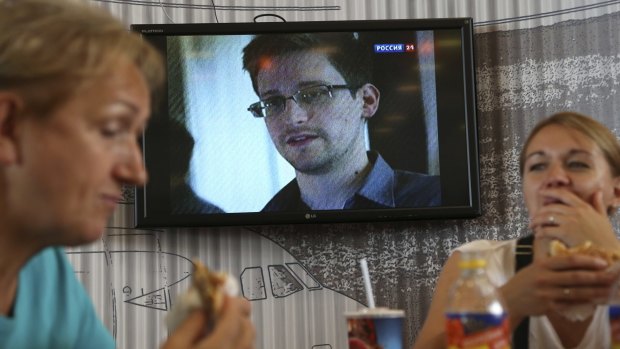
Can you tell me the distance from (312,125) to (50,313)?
6.05 ft

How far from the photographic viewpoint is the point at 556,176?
5.51 feet

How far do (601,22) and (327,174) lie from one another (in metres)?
1.14

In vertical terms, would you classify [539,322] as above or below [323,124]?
below

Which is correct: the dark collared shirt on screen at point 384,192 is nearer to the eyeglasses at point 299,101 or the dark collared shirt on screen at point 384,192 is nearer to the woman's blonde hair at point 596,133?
the eyeglasses at point 299,101

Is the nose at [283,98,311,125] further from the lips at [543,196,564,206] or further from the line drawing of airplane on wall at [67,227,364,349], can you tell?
the lips at [543,196,564,206]

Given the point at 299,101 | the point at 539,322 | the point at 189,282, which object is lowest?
the point at 539,322

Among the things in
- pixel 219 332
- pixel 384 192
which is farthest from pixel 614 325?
pixel 384 192

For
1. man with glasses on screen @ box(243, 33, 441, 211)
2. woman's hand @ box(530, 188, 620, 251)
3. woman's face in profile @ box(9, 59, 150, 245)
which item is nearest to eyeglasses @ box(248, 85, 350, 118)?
man with glasses on screen @ box(243, 33, 441, 211)

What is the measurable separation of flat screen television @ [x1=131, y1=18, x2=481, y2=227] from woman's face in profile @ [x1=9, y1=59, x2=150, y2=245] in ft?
6.31

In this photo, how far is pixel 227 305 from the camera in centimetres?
91

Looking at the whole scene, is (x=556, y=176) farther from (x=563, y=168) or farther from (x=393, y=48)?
(x=393, y=48)

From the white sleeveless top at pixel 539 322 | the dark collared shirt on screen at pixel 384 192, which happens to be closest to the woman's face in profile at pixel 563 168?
the white sleeveless top at pixel 539 322

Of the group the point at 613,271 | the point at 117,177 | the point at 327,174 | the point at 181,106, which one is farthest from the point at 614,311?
the point at 181,106

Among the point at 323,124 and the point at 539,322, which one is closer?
the point at 539,322
